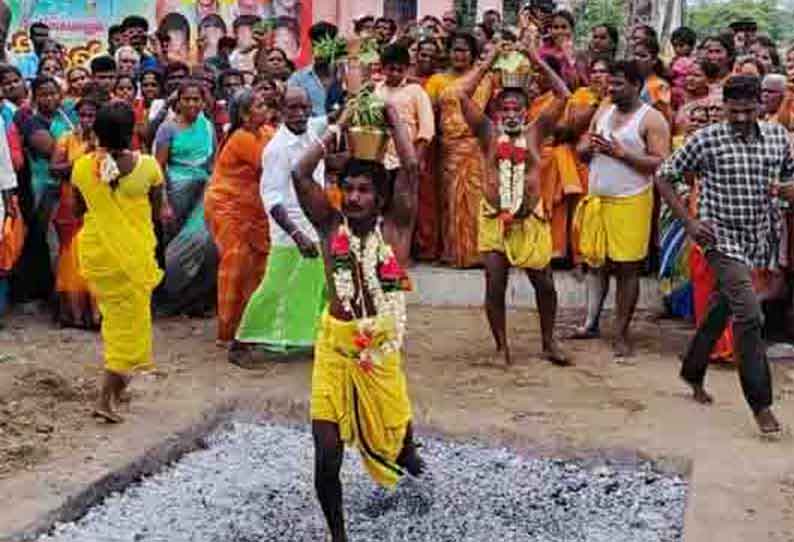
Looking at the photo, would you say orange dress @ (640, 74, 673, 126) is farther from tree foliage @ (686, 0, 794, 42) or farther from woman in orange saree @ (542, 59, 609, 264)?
tree foliage @ (686, 0, 794, 42)

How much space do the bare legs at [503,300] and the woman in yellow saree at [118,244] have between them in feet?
7.60

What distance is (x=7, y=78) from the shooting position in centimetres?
960

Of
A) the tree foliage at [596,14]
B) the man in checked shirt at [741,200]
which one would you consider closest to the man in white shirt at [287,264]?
the man in checked shirt at [741,200]

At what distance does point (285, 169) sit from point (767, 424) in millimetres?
3076

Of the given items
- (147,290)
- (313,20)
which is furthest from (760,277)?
(313,20)

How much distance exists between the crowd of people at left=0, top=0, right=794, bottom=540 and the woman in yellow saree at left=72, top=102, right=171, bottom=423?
0.04 ft

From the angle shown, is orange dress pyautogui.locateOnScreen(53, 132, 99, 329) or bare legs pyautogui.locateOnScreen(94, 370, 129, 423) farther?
orange dress pyautogui.locateOnScreen(53, 132, 99, 329)

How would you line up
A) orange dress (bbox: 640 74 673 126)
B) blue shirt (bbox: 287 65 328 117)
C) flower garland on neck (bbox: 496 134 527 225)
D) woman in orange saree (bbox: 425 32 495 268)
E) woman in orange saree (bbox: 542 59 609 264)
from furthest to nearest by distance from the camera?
blue shirt (bbox: 287 65 328 117)
woman in orange saree (bbox: 425 32 495 268)
woman in orange saree (bbox: 542 59 609 264)
orange dress (bbox: 640 74 673 126)
flower garland on neck (bbox: 496 134 527 225)

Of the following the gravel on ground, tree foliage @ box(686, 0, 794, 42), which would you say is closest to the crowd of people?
the gravel on ground

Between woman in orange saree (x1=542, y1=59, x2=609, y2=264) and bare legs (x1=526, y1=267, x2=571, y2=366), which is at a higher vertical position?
→ woman in orange saree (x1=542, y1=59, x2=609, y2=264)

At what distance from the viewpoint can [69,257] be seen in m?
9.43

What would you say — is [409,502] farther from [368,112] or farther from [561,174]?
[561,174]

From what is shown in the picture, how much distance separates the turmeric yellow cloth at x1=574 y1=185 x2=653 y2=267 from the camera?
8570 millimetres

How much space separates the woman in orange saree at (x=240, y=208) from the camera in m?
8.33
